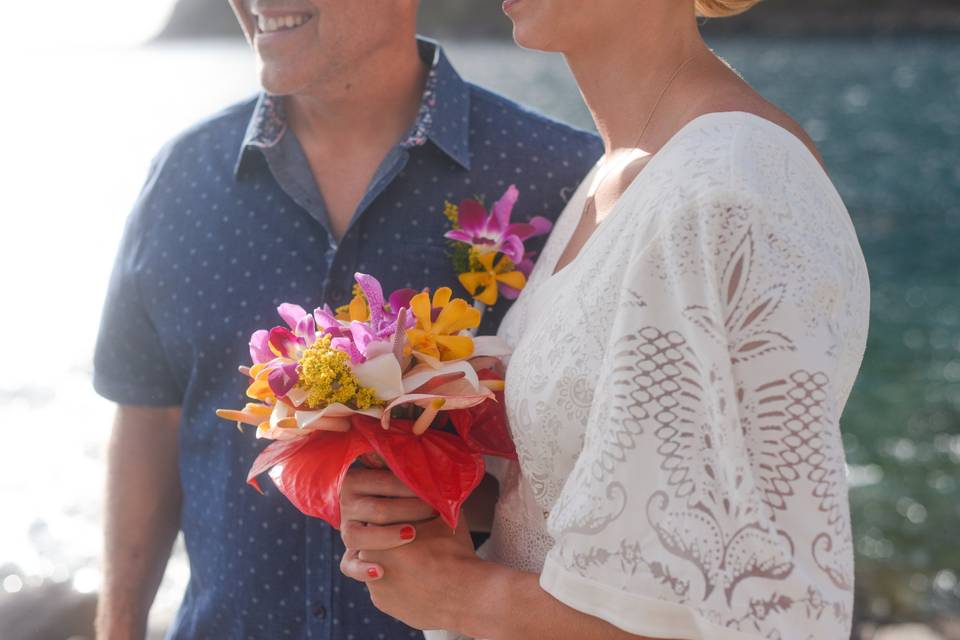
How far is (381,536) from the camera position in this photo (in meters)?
1.82

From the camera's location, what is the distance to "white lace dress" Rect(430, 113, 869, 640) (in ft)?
4.58

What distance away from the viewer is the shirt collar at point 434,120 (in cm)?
258

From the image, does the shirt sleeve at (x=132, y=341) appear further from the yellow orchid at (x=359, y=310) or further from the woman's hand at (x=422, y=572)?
the woman's hand at (x=422, y=572)

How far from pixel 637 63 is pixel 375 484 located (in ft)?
2.86

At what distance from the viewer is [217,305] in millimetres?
2578

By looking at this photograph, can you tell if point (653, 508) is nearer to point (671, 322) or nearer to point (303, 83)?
point (671, 322)

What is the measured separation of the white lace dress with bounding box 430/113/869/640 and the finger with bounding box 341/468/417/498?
36cm

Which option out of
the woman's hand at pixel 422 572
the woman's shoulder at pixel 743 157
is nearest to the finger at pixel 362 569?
the woman's hand at pixel 422 572

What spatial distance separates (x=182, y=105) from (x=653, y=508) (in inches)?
1733

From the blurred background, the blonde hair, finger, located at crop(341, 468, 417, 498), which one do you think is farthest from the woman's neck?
the blurred background

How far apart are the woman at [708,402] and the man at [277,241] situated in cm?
91

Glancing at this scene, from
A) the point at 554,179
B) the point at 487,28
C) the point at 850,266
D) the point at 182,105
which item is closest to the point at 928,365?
the point at 554,179

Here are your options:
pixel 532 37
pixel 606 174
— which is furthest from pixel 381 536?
pixel 532 37

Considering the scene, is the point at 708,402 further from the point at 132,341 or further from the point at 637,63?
the point at 132,341
